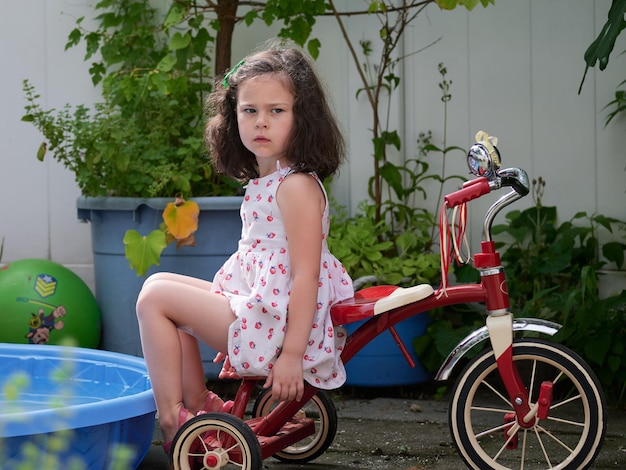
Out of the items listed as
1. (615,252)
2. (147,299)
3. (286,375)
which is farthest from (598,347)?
(147,299)

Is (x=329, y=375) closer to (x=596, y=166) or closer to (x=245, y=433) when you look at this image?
(x=245, y=433)

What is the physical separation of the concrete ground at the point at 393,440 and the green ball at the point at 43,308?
0.67m

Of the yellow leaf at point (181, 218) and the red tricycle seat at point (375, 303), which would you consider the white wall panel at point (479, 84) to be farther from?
the red tricycle seat at point (375, 303)

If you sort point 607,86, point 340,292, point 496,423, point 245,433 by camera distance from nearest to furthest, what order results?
point 245,433 → point 340,292 → point 496,423 → point 607,86

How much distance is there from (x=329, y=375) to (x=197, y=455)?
349 mm

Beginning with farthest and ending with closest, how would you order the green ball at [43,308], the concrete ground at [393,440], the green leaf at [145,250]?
the green ball at [43,308] < the green leaf at [145,250] < the concrete ground at [393,440]

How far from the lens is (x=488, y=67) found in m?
3.52

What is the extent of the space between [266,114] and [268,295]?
0.42 meters

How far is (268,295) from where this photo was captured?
218 centimetres

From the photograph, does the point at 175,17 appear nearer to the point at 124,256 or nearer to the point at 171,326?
the point at 124,256

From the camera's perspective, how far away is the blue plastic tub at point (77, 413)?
1918 mm

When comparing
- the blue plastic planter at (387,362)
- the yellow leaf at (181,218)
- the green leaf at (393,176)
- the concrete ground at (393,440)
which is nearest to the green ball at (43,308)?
the yellow leaf at (181,218)

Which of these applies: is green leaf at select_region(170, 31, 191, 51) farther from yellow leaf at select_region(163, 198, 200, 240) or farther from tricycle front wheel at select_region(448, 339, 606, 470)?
tricycle front wheel at select_region(448, 339, 606, 470)

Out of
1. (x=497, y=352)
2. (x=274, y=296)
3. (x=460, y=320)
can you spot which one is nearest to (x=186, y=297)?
(x=274, y=296)
